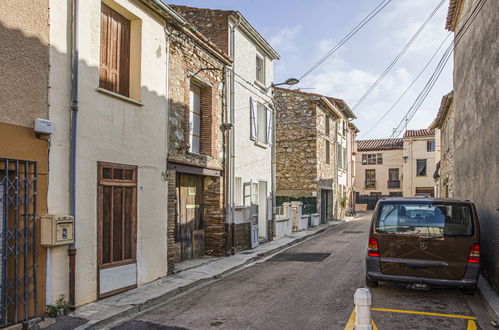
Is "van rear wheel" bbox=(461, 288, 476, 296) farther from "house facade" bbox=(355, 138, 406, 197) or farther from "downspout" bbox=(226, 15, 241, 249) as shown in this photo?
"house facade" bbox=(355, 138, 406, 197)

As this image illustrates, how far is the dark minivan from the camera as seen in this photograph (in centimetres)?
713

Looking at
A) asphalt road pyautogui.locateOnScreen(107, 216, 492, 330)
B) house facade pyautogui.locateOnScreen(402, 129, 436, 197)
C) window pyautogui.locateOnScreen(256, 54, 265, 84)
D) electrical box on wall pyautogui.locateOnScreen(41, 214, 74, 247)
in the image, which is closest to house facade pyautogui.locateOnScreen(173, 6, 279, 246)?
window pyautogui.locateOnScreen(256, 54, 265, 84)

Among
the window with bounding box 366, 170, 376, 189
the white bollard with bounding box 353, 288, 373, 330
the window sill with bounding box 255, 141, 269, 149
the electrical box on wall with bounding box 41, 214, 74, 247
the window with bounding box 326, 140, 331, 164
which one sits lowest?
A: the white bollard with bounding box 353, 288, 373, 330

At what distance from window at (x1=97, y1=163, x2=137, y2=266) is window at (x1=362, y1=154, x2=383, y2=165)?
42.6m

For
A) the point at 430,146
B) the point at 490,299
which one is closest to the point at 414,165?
the point at 430,146

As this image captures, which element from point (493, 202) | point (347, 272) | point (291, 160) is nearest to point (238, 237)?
point (347, 272)

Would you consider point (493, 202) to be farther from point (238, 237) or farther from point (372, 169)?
point (372, 169)

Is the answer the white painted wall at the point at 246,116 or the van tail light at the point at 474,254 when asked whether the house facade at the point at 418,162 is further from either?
the van tail light at the point at 474,254

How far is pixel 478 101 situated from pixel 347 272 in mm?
4697

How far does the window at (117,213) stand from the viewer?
735 centimetres

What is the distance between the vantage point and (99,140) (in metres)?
7.27

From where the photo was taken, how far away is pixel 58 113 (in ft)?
21.0

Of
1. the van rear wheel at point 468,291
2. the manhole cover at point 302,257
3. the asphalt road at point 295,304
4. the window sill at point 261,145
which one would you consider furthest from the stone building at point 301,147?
the van rear wheel at point 468,291

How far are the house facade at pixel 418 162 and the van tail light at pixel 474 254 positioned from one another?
3787cm
